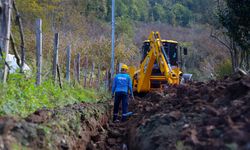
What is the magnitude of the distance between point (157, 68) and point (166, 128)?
10530 millimetres

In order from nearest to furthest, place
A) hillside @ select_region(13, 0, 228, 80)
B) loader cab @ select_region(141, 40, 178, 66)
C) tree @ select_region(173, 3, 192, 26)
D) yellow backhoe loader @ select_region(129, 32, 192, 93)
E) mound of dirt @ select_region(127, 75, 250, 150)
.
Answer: mound of dirt @ select_region(127, 75, 250, 150), yellow backhoe loader @ select_region(129, 32, 192, 93), loader cab @ select_region(141, 40, 178, 66), hillside @ select_region(13, 0, 228, 80), tree @ select_region(173, 3, 192, 26)

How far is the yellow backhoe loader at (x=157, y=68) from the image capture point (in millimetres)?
15148

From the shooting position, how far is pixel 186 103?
8391 millimetres

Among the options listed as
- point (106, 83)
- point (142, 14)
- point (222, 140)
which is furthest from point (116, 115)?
point (142, 14)

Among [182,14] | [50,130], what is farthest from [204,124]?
[182,14]

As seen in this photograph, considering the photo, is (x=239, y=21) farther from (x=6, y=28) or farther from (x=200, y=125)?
(x=200, y=125)

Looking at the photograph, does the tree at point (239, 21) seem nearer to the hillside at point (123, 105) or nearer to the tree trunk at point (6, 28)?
the hillside at point (123, 105)

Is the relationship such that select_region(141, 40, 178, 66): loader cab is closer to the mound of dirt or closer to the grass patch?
the grass patch

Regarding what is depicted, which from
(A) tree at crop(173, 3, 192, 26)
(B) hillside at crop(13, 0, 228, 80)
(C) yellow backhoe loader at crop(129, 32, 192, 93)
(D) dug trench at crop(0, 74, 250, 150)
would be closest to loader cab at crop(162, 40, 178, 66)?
(C) yellow backhoe loader at crop(129, 32, 192, 93)

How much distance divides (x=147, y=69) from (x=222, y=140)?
1153 centimetres

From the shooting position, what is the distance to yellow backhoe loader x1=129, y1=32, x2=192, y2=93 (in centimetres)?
1515

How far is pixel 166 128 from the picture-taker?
6.84 meters

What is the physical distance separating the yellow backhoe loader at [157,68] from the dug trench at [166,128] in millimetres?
4902

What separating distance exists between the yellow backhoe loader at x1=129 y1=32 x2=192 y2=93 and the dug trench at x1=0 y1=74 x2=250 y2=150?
4.90 m
